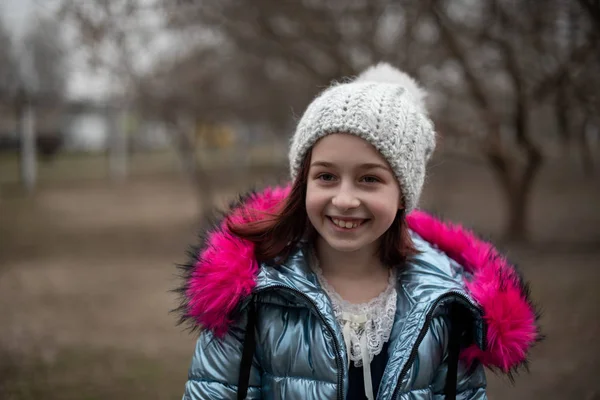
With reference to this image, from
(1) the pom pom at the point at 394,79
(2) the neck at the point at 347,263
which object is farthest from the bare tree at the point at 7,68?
(2) the neck at the point at 347,263

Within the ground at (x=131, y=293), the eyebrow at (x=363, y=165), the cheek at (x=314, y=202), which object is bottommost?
the ground at (x=131, y=293)

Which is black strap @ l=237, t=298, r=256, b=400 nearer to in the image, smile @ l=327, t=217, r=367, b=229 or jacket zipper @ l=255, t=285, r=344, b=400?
jacket zipper @ l=255, t=285, r=344, b=400

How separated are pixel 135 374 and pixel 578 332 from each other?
3784mm

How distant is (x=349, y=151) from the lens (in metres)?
1.70

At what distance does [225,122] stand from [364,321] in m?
11.2

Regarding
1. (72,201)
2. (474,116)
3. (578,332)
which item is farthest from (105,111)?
(578,332)

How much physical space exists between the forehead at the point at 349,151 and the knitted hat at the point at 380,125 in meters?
0.02

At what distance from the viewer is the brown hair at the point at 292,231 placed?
6.09ft

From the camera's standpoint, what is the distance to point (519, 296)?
1.84 meters

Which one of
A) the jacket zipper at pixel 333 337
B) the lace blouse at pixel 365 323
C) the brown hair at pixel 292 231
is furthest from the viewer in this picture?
the brown hair at pixel 292 231

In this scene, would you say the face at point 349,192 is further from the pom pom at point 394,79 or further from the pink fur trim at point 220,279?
the pom pom at point 394,79

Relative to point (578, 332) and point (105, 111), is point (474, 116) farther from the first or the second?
point (105, 111)

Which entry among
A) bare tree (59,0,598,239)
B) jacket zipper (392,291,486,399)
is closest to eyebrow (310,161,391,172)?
jacket zipper (392,291,486,399)

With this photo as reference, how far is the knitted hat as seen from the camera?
1.69 m
